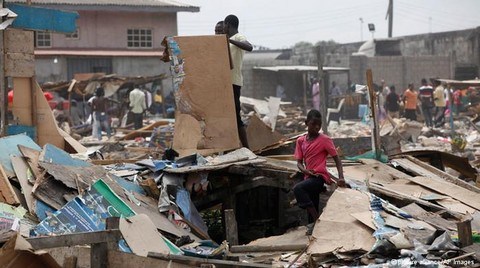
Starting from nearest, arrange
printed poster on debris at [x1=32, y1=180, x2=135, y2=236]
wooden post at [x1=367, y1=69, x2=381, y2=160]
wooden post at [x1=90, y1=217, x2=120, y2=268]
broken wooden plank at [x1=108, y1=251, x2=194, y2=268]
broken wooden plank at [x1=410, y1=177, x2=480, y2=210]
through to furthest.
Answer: broken wooden plank at [x1=108, y1=251, x2=194, y2=268] < wooden post at [x1=90, y1=217, x2=120, y2=268] < printed poster on debris at [x1=32, y1=180, x2=135, y2=236] < broken wooden plank at [x1=410, y1=177, x2=480, y2=210] < wooden post at [x1=367, y1=69, x2=381, y2=160]

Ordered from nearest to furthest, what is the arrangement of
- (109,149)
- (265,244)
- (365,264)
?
1. (365,264)
2. (265,244)
3. (109,149)

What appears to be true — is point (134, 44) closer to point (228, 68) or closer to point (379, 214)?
point (228, 68)

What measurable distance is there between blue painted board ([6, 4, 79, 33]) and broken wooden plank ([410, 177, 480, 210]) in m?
4.99

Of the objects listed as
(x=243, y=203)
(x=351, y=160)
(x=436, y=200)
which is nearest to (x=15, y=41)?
(x=243, y=203)

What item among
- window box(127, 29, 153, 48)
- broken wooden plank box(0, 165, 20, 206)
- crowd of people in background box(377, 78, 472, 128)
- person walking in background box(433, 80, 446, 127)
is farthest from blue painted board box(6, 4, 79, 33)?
window box(127, 29, 153, 48)

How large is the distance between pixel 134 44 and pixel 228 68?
1193 inches

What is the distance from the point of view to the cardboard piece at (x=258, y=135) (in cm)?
1201

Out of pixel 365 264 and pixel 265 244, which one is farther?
pixel 265 244

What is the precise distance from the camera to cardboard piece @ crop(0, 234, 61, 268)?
20.1 feet

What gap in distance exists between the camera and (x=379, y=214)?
26.8ft

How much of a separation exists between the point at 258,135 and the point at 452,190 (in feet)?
9.57

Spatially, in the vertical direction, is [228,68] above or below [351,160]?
above

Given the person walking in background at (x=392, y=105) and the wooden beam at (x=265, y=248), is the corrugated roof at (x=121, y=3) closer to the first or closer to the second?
the person walking in background at (x=392, y=105)

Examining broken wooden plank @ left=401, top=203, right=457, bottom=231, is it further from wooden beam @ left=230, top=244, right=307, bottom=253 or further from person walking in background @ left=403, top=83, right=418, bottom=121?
person walking in background @ left=403, top=83, right=418, bottom=121
